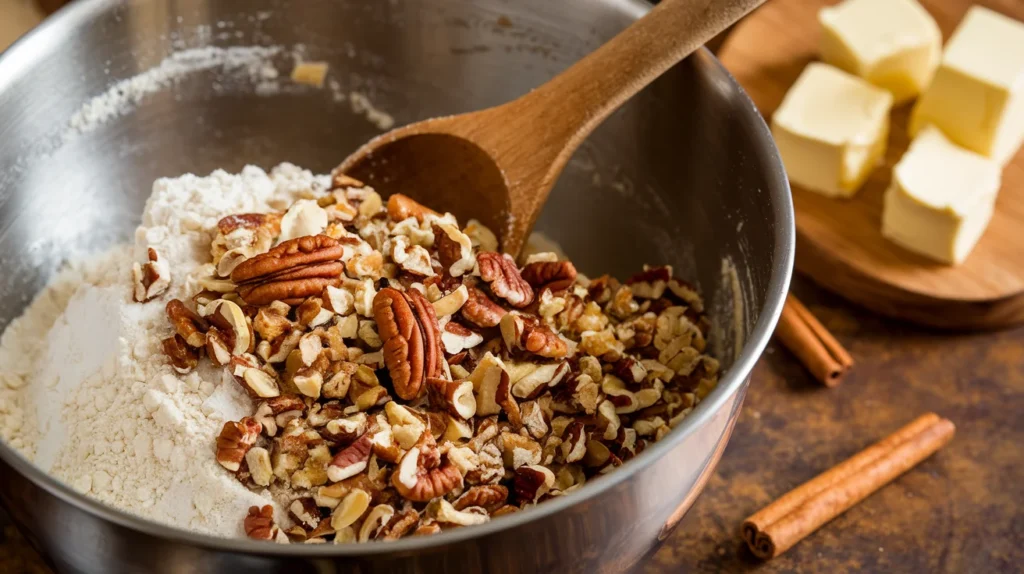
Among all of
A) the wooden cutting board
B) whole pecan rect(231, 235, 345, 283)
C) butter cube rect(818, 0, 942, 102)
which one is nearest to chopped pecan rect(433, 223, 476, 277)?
whole pecan rect(231, 235, 345, 283)

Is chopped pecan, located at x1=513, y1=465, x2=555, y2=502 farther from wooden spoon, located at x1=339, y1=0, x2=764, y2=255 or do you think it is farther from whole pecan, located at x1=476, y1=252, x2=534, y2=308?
wooden spoon, located at x1=339, y1=0, x2=764, y2=255

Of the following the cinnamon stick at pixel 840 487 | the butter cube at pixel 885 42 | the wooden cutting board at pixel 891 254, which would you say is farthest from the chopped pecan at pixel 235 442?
the butter cube at pixel 885 42

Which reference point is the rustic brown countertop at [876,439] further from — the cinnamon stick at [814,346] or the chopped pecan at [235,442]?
the chopped pecan at [235,442]

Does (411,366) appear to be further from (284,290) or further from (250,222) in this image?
(250,222)

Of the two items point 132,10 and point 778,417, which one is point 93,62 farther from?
point 778,417

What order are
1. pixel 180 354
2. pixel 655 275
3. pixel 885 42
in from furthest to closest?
1. pixel 885 42
2. pixel 655 275
3. pixel 180 354

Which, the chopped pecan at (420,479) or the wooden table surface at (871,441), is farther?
the wooden table surface at (871,441)

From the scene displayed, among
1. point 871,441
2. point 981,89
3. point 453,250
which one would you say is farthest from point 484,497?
point 981,89
